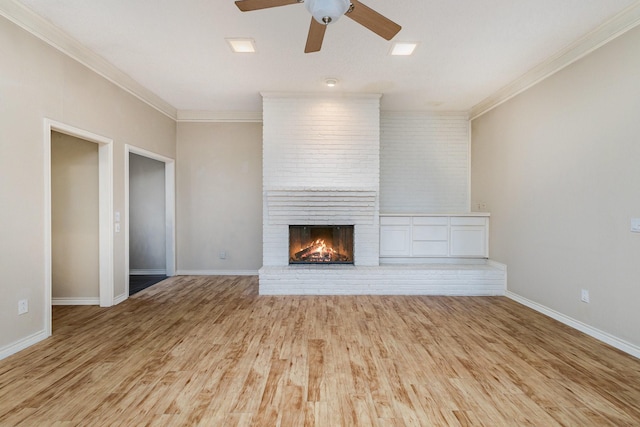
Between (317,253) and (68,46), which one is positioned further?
(317,253)

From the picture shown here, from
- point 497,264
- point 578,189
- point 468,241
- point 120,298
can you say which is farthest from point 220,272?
point 578,189

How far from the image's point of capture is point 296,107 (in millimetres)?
4371

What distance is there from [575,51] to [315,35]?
109 inches

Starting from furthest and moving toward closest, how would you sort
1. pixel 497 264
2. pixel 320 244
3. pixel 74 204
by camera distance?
pixel 320 244 → pixel 497 264 → pixel 74 204

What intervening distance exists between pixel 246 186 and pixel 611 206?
15.6ft

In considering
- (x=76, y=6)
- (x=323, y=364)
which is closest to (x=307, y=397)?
(x=323, y=364)

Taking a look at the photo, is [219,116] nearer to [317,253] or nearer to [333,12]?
[317,253]

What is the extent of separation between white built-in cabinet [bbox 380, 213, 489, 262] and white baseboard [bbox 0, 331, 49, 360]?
4.08 meters

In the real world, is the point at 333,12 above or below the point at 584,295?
above

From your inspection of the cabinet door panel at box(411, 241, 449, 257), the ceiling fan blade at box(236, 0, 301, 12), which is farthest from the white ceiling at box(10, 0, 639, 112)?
the cabinet door panel at box(411, 241, 449, 257)

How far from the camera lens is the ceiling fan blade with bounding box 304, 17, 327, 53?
78.3 inches

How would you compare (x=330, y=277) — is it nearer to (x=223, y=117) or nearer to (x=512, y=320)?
(x=512, y=320)

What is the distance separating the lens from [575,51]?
2.95m

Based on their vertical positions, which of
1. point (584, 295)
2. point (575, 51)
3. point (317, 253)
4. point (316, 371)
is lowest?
point (316, 371)
